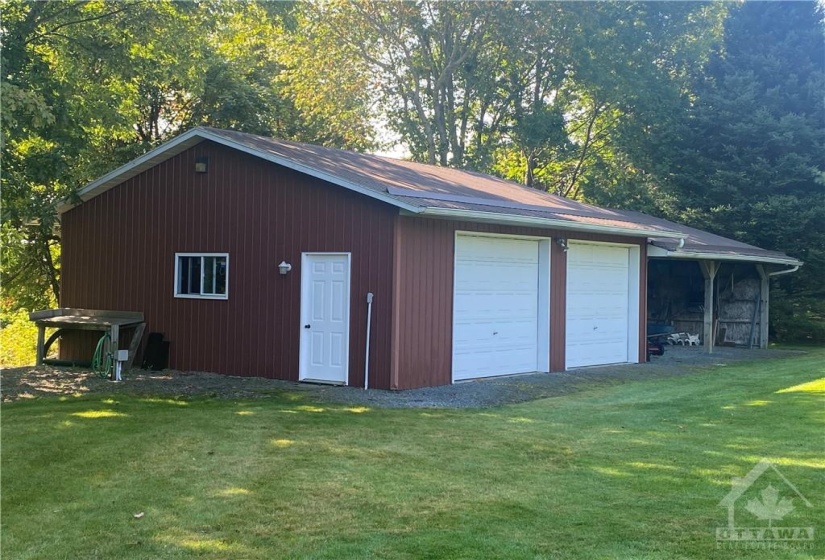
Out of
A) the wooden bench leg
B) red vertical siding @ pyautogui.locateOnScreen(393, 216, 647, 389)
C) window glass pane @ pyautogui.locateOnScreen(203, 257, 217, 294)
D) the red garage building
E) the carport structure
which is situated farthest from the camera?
the carport structure

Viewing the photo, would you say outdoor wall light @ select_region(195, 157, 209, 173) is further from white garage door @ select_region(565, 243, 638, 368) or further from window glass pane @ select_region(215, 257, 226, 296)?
white garage door @ select_region(565, 243, 638, 368)

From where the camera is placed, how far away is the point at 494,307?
1277cm

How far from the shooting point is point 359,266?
11336 millimetres

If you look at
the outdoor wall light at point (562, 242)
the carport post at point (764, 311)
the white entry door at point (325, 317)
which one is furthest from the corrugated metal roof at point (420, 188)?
the carport post at point (764, 311)

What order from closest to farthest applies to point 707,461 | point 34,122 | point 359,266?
point 707,461
point 34,122
point 359,266

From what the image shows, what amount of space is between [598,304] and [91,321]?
8.85 m

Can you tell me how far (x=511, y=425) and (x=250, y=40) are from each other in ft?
64.2

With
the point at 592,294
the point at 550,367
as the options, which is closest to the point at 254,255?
the point at 550,367

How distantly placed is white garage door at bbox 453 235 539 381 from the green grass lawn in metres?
2.69

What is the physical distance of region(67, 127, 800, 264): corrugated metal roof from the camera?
11.2m

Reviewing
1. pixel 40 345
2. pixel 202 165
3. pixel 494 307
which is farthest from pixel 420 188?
pixel 40 345

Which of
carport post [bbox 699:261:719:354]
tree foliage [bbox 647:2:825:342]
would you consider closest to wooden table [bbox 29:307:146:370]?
carport post [bbox 699:261:719:354]

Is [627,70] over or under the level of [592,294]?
over

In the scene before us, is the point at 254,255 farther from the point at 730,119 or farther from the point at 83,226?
the point at 730,119
